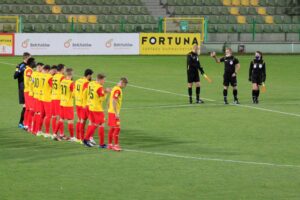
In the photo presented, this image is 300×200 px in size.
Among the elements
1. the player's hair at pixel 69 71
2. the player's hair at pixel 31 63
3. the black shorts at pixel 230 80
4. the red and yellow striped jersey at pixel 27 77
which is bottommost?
the black shorts at pixel 230 80

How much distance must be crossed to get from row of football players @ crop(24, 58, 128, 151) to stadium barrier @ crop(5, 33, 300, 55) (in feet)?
93.7

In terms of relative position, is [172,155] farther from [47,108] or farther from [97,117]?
[47,108]

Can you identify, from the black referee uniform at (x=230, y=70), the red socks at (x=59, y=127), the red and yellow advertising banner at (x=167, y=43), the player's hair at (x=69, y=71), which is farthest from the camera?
the red and yellow advertising banner at (x=167, y=43)

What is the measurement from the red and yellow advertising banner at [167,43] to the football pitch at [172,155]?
20552mm

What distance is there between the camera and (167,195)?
1466 centimetres

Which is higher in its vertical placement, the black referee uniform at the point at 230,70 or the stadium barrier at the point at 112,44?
the stadium barrier at the point at 112,44

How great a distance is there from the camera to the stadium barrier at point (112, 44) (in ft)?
171

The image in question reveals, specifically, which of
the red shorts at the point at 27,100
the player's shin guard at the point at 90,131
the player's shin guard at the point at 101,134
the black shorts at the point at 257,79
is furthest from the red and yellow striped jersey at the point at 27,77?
the black shorts at the point at 257,79

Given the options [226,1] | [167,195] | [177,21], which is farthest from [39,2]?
[167,195]

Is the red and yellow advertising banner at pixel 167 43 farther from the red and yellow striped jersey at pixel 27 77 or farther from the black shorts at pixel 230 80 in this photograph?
the red and yellow striped jersey at pixel 27 77

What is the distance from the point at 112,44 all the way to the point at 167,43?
3.68 m

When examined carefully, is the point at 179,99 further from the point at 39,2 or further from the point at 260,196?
the point at 39,2

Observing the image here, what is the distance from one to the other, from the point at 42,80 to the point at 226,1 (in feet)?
142

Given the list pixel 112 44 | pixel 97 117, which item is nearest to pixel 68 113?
pixel 97 117
